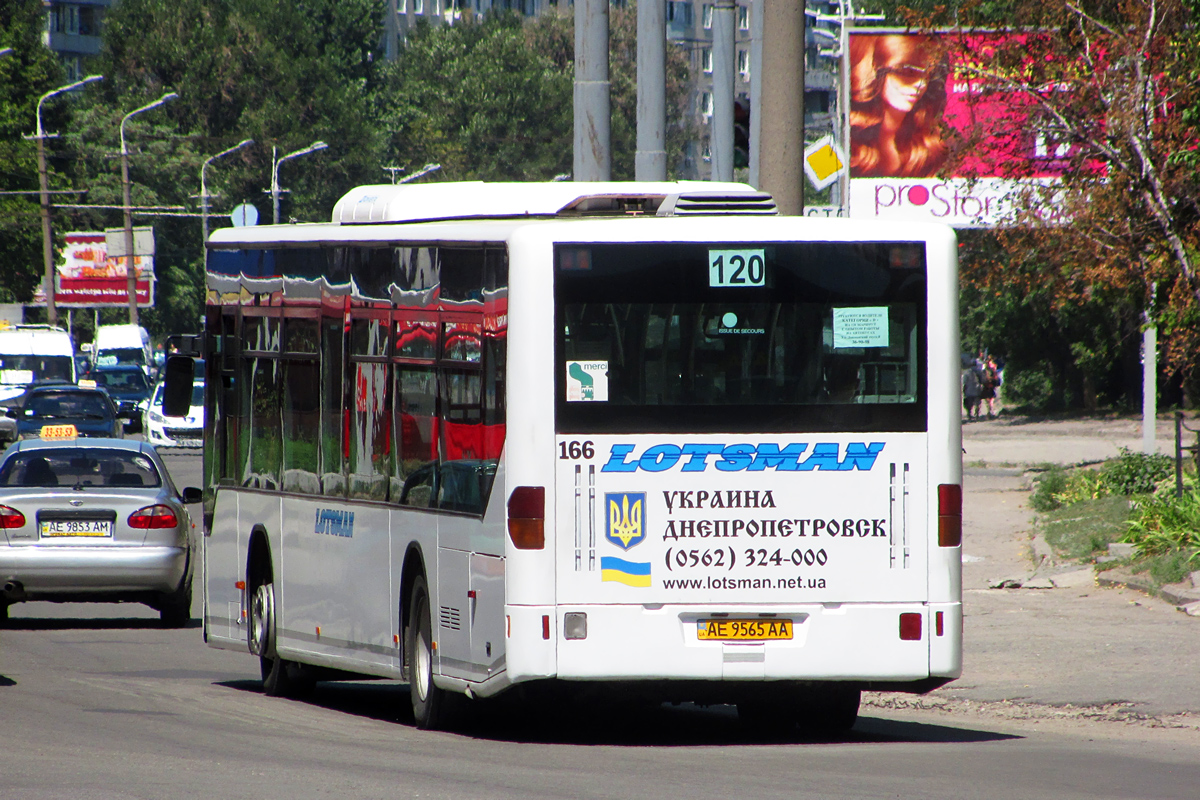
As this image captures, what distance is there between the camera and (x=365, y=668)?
11477 mm

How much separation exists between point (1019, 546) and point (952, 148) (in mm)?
5965

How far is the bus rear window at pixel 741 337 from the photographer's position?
985 cm

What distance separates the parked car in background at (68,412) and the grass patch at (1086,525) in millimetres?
21964

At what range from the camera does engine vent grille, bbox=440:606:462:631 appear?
10211 mm

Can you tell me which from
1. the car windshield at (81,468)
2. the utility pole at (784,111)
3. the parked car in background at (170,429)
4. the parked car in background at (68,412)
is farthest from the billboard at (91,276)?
the utility pole at (784,111)

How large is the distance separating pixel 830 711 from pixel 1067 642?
369 centimetres

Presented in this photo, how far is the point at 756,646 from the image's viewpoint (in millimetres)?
9891

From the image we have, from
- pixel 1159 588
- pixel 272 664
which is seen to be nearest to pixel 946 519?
pixel 272 664

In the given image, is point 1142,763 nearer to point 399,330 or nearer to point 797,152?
point 399,330

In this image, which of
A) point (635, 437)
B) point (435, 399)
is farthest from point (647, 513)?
point (435, 399)

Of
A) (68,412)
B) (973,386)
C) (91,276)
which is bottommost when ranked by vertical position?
(973,386)

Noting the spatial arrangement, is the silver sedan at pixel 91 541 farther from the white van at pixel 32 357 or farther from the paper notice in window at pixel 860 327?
the white van at pixel 32 357

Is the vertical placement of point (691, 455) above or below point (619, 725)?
above

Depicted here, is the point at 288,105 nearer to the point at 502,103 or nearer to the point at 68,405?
the point at 502,103
